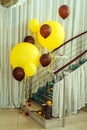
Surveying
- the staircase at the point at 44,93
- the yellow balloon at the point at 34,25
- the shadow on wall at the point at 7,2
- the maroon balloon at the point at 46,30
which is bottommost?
the staircase at the point at 44,93

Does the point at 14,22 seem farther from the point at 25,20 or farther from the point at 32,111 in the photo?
the point at 32,111

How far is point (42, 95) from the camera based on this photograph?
Answer: 4.93 metres

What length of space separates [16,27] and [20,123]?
6.23 feet

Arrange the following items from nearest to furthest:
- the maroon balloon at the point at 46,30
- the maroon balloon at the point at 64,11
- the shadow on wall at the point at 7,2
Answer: the maroon balloon at the point at 46,30 < the shadow on wall at the point at 7,2 < the maroon balloon at the point at 64,11

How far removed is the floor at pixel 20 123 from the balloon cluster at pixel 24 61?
2.40 ft

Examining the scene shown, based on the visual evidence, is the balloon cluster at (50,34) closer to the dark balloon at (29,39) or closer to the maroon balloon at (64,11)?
the dark balloon at (29,39)

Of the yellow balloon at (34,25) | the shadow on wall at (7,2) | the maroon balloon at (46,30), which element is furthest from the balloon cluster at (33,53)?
the shadow on wall at (7,2)

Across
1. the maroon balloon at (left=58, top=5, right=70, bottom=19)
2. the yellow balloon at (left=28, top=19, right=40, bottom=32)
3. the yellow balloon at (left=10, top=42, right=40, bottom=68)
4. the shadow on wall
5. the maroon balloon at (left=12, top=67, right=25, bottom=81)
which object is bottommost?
the maroon balloon at (left=12, top=67, right=25, bottom=81)

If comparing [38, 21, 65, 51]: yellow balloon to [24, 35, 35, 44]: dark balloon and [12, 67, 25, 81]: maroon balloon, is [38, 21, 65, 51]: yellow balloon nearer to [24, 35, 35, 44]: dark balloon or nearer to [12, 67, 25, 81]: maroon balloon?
[24, 35, 35, 44]: dark balloon

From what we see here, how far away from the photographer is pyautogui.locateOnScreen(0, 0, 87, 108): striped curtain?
16.6 ft

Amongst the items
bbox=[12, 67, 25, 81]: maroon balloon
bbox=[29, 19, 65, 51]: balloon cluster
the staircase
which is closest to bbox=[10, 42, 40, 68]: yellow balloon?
bbox=[12, 67, 25, 81]: maroon balloon

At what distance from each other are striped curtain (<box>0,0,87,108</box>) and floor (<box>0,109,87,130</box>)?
0.48m

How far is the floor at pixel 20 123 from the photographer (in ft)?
13.4

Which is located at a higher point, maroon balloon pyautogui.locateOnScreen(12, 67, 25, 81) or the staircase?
maroon balloon pyautogui.locateOnScreen(12, 67, 25, 81)
